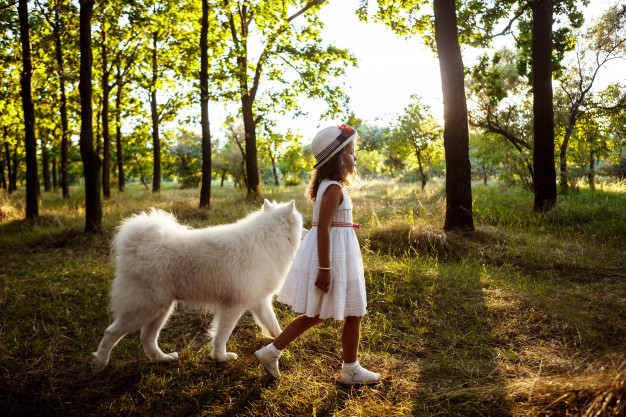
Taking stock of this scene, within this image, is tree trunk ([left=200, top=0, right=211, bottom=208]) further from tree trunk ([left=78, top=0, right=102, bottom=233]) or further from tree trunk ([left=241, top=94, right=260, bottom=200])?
tree trunk ([left=78, top=0, right=102, bottom=233])

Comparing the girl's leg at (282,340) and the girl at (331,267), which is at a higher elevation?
the girl at (331,267)

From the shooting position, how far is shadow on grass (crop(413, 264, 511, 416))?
249 centimetres

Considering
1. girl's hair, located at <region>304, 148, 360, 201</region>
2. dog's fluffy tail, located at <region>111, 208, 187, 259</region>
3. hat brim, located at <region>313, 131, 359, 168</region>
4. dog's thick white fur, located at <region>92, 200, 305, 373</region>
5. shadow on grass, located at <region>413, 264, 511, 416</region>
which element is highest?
hat brim, located at <region>313, 131, 359, 168</region>

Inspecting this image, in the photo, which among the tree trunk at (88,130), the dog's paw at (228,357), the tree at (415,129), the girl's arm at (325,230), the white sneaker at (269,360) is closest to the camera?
the girl's arm at (325,230)

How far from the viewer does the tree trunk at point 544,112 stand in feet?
28.7

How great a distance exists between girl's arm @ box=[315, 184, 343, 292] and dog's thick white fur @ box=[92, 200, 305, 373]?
2.16ft

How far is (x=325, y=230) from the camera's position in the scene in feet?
8.71

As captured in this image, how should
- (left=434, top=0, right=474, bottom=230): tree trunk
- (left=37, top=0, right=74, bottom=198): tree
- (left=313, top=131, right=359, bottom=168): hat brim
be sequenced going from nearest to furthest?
(left=313, top=131, right=359, bottom=168): hat brim < (left=434, top=0, right=474, bottom=230): tree trunk < (left=37, top=0, right=74, bottom=198): tree

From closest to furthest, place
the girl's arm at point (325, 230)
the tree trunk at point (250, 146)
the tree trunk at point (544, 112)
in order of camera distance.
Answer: the girl's arm at point (325, 230)
the tree trunk at point (544, 112)
the tree trunk at point (250, 146)

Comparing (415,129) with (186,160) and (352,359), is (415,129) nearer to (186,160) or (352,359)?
(352,359)

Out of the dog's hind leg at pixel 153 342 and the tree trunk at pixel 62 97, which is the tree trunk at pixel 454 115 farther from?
the tree trunk at pixel 62 97

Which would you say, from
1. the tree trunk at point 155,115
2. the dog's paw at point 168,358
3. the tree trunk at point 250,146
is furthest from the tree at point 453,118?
the tree trunk at point 155,115

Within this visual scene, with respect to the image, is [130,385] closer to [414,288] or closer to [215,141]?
[414,288]

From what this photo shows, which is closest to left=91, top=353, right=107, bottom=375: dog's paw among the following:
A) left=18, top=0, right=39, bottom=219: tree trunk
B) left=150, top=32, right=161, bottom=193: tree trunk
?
left=18, top=0, right=39, bottom=219: tree trunk
